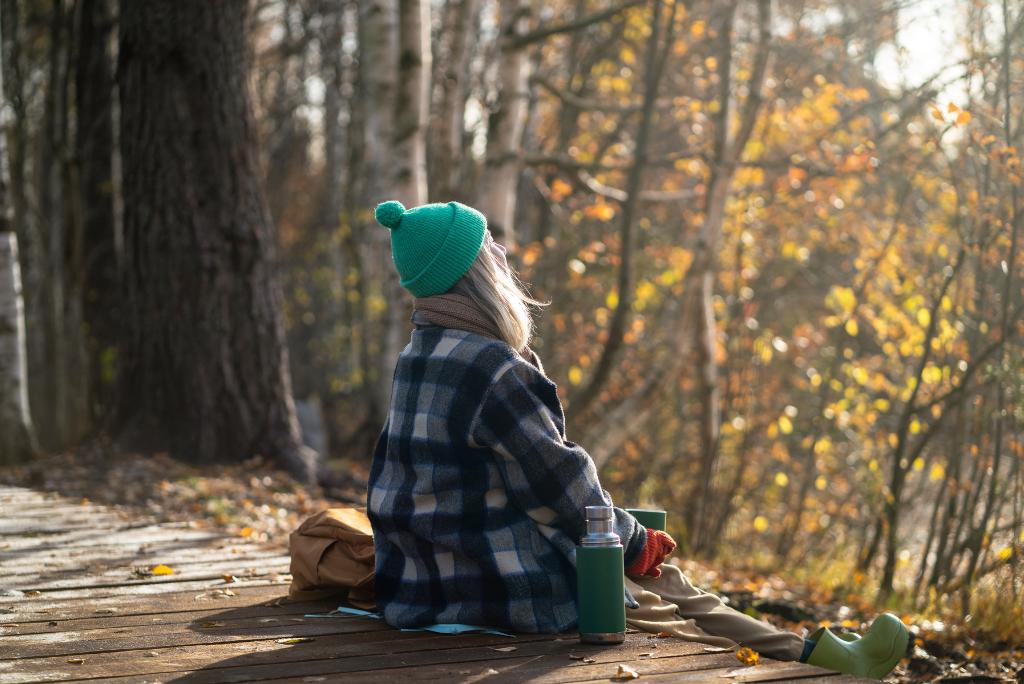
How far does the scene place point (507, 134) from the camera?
32.7 feet

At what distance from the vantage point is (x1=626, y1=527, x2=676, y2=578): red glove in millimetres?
3951

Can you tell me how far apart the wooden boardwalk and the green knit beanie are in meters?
1.16

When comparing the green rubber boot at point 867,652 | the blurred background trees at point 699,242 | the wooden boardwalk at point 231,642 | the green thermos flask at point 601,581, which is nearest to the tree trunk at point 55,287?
the blurred background trees at point 699,242

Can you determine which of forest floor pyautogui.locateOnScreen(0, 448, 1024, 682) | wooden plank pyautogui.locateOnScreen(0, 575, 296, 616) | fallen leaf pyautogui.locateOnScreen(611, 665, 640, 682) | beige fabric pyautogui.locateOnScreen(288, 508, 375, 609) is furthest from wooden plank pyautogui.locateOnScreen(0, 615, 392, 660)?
forest floor pyautogui.locateOnScreen(0, 448, 1024, 682)

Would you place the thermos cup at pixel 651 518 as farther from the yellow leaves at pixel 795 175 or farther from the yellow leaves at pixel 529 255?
the yellow leaves at pixel 529 255

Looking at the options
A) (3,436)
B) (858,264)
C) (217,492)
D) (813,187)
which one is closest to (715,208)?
(858,264)

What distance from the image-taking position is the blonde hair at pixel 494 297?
148 inches

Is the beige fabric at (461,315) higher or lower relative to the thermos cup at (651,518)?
higher

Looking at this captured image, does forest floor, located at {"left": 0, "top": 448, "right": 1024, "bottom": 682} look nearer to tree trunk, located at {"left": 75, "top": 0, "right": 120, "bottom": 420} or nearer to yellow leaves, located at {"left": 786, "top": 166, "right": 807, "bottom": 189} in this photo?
tree trunk, located at {"left": 75, "top": 0, "right": 120, "bottom": 420}

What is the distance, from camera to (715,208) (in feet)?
33.2

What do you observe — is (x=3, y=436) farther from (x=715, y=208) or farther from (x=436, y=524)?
(x=436, y=524)

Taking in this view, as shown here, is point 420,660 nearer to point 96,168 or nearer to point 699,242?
point 699,242

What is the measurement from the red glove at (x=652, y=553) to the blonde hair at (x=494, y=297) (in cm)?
80

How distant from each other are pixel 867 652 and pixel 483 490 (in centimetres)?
137
